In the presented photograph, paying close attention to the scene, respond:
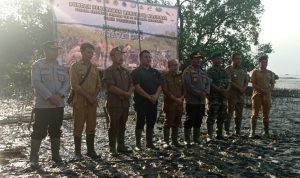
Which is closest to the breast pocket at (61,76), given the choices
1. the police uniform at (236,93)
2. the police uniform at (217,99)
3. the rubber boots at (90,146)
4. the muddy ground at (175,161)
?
the rubber boots at (90,146)

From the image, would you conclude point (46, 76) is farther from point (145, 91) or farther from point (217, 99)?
point (217, 99)

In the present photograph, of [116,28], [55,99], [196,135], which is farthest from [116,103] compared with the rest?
[116,28]

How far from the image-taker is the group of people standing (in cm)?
786

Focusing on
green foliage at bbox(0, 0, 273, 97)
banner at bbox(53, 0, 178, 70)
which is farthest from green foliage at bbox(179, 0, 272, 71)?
banner at bbox(53, 0, 178, 70)

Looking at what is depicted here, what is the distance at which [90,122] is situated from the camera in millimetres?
8305

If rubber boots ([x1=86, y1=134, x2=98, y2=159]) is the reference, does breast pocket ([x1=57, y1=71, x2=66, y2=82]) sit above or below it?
above

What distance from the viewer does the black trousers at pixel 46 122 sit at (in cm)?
774

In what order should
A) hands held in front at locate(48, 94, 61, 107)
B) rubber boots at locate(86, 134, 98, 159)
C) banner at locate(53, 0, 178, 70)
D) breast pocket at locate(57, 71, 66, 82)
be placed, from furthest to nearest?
1. banner at locate(53, 0, 178, 70)
2. rubber boots at locate(86, 134, 98, 159)
3. breast pocket at locate(57, 71, 66, 82)
4. hands held in front at locate(48, 94, 61, 107)

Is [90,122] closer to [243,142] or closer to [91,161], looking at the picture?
[91,161]

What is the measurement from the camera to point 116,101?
28.6 ft

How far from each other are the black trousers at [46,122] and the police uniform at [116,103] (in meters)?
1.23

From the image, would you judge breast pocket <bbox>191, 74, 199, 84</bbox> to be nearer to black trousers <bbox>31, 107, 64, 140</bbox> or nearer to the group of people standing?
the group of people standing

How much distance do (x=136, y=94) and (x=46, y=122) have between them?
8.06 ft

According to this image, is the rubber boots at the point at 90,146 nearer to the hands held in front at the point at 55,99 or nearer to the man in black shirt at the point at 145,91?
the hands held in front at the point at 55,99
